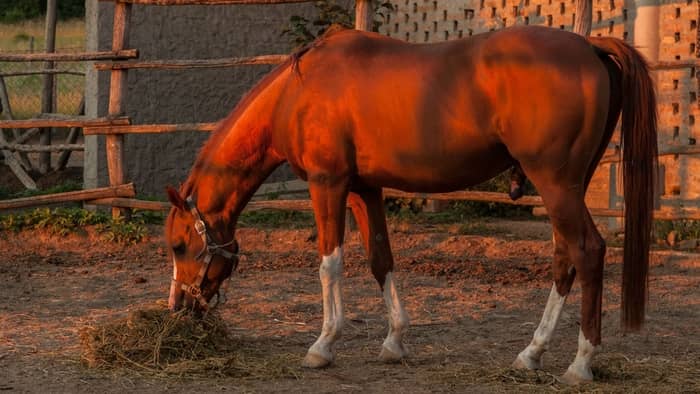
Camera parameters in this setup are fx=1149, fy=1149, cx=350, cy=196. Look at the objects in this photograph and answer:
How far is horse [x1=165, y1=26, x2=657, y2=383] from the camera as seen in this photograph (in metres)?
5.15

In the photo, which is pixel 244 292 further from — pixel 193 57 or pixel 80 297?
pixel 193 57

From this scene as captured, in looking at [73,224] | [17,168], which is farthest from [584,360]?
[17,168]

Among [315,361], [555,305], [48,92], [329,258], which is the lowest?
[315,361]

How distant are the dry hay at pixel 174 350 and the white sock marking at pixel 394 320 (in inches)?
19.5

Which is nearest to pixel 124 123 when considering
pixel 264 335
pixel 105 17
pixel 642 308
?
pixel 105 17

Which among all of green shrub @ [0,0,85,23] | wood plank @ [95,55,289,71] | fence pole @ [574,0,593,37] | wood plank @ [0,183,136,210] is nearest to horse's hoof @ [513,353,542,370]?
fence pole @ [574,0,593,37]

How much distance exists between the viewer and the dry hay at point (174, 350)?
18.1ft

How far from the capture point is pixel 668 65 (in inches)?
335

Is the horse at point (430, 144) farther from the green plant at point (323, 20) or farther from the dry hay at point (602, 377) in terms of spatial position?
the green plant at point (323, 20)

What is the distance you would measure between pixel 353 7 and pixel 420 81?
6.65 m

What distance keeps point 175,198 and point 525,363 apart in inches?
77.2

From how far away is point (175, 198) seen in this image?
5918 millimetres

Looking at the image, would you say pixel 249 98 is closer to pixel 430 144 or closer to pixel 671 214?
pixel 430 144

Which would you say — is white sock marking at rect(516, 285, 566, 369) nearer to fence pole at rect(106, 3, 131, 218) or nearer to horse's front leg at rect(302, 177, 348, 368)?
horse's front leg at rect(302, 177, 348, 368)
